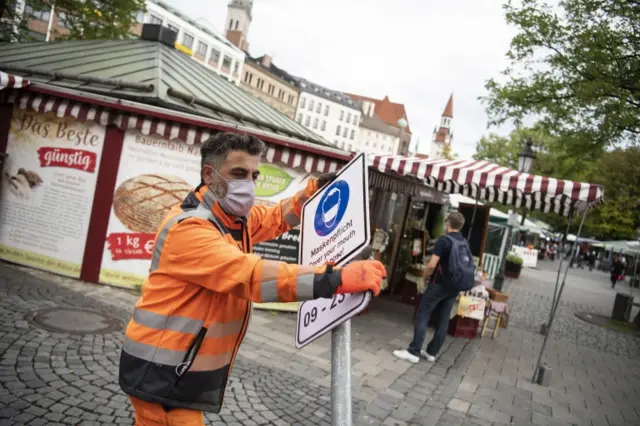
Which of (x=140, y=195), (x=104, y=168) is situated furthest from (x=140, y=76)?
(x=140, y=195)

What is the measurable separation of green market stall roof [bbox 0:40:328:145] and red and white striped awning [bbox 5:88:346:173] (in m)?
0.42

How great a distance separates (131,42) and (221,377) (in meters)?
10.7

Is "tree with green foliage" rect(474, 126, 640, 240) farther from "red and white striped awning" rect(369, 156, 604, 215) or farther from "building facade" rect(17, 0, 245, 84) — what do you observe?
"building facade" rect(17, 0, 245, 84)

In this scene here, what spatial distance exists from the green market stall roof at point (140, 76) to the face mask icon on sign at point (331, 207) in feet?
20.4

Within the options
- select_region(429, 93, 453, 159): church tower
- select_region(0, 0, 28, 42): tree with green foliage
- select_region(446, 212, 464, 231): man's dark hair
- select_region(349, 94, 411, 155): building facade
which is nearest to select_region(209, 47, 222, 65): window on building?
select_region(349, 94, 411, 155): building facade

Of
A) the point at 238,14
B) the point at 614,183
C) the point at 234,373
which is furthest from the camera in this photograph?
the point at 238,14

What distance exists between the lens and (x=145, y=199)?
712 centimetres

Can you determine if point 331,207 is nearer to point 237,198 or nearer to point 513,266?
point 237,198

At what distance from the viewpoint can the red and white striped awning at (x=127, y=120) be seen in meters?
6.93

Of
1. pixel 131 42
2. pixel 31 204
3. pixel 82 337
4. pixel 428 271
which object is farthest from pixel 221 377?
pixel 131 42

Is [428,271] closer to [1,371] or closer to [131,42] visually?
[1,371]

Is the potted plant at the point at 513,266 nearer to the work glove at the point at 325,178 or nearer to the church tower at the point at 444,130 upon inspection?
the work glove at the point at 325,178

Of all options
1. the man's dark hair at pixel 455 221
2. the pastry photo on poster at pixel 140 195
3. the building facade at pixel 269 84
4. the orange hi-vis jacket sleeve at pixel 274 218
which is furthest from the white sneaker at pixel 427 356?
the building facade at pixel 269 84

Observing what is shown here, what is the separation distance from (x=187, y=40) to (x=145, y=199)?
55.6 m
